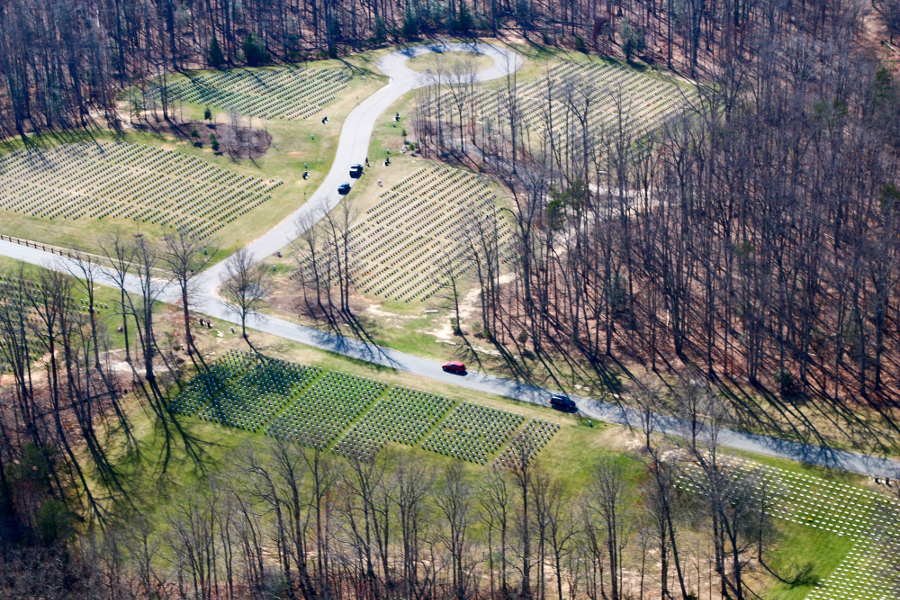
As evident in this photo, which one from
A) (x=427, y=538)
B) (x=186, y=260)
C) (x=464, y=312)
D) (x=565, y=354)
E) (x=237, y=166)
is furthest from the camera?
(x=237, y=166)

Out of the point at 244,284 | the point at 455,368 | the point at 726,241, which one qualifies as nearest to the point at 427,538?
the point at 455,368

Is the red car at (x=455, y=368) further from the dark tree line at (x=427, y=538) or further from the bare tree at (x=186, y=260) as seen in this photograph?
the bare tree at (x=186, y=260)

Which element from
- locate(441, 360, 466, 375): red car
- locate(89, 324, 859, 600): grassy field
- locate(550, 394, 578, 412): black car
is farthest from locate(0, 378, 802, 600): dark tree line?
locate(441, 360, 466, 375): red car

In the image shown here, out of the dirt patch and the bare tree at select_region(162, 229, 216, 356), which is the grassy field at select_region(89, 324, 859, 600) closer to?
the dirt patch

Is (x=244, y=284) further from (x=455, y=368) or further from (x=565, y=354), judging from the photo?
(x=565, y=354)

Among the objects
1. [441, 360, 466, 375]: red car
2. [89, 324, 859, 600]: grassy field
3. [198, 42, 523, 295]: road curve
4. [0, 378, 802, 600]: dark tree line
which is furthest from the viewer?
[198, 42, 523, 295]: road curve

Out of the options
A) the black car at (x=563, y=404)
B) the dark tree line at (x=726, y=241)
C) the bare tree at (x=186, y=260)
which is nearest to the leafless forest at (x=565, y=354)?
the dark tree line at (x=726, y=241)
